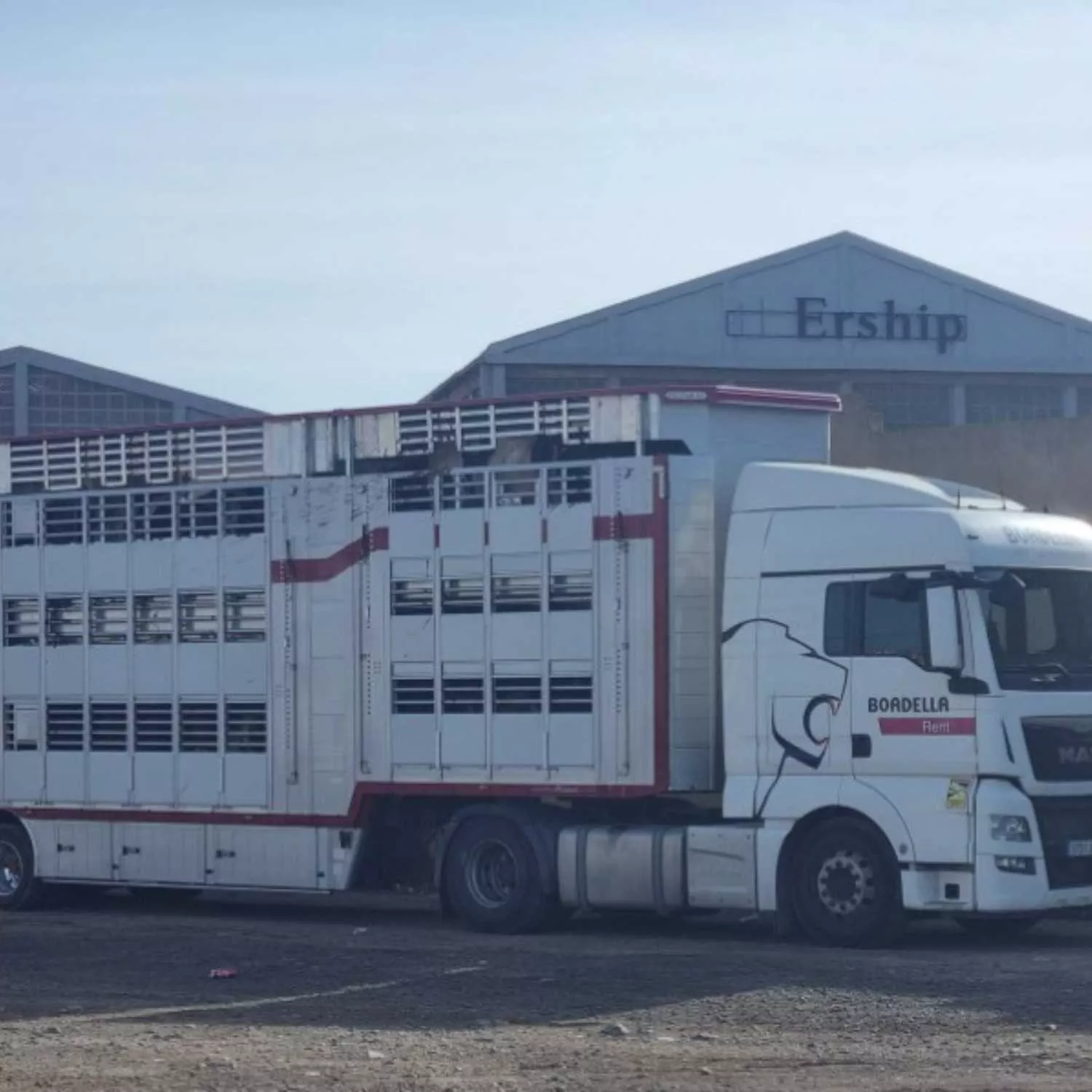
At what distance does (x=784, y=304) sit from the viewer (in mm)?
37812

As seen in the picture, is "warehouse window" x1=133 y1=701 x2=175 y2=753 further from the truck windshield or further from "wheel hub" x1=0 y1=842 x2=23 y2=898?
the truck windshield

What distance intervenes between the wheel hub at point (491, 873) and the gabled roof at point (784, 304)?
19740 millimetres

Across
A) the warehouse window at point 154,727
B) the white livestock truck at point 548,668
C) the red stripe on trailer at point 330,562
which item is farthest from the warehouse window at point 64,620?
the red stripe on trailer at point 330,562

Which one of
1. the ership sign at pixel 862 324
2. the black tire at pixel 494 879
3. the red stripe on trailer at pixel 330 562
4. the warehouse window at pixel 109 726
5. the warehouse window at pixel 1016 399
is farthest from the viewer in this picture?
the warehouse window at pixel 1016 399

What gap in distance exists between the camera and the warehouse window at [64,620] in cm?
1866

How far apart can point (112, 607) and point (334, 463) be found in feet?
8.29

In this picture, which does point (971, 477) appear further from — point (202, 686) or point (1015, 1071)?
point (1015, 1071)

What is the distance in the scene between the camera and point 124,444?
18.7 m

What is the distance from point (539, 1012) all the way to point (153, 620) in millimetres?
7179

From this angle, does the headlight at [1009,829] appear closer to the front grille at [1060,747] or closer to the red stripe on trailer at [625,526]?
the front grille at [1060,747]

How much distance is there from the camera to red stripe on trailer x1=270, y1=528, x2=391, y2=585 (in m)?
17.1

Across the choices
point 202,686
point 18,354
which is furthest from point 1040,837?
point 18,354

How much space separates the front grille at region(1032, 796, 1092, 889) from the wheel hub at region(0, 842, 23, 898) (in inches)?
362

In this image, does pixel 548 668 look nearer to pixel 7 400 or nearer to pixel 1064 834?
pixel 1064 834
